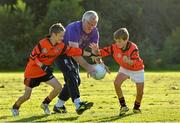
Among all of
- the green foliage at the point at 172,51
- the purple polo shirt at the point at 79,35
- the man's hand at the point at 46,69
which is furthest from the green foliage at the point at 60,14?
the man's hand at the point at 46,69

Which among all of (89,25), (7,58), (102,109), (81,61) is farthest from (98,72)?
(7,58)

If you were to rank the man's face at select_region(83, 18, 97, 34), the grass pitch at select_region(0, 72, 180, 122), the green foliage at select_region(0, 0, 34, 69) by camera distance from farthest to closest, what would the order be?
1. the green foliage at select_region(0, 0, 34, 69)
2. the man's face at select_region(83, 18, 97, 34)
3. the grass pitch at select_region(0, 72, 180, 122)

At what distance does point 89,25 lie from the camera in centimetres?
1181

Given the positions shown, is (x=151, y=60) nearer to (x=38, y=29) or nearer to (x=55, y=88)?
(x=38, y=29)

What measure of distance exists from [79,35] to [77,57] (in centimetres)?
47

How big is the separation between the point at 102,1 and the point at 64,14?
688 centimetres

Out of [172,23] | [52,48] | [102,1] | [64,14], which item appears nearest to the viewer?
[52,48]

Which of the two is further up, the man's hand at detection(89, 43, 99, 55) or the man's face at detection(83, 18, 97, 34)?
the man's face at detection(83, 18, 97, 34)

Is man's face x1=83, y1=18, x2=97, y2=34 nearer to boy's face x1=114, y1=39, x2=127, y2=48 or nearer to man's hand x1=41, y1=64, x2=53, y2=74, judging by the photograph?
boy's face x1=114, y1=39, x2=127, y2=48

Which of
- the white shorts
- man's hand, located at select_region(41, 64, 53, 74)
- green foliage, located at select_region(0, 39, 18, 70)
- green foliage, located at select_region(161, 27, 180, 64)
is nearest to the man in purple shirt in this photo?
man's hand, located at select_region(41, 64, 53, 74)

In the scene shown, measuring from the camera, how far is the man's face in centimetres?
1172

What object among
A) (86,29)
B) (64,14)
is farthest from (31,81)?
(64,14)

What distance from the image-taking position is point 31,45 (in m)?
61.3

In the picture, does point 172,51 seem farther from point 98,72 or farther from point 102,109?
point 98,72
